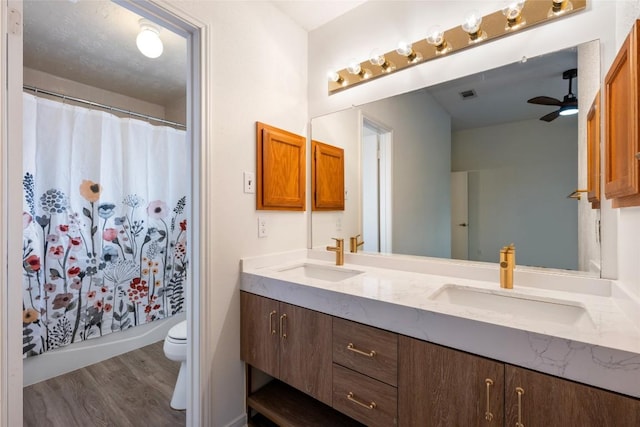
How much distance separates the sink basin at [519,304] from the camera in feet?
3.36

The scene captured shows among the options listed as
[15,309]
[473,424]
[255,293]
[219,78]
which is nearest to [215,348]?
[255,293]

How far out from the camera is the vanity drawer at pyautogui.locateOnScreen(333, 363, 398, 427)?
1.03m

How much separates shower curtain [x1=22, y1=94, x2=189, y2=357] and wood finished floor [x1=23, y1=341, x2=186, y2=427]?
271mm

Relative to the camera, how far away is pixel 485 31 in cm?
133

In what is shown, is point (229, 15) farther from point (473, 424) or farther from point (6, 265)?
point (473, 424)

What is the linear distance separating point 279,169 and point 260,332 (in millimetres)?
920

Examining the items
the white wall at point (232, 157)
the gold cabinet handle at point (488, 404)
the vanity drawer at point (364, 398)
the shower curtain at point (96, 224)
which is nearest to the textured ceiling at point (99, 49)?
the shower curtain at point (96, 224)

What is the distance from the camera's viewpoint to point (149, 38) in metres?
1.77

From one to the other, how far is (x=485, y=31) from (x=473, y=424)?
1.59 metres

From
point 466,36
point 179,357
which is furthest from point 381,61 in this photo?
point 179,357

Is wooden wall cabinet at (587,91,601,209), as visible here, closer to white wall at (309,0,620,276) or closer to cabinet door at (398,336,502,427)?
white wall at (309,0,620,276)

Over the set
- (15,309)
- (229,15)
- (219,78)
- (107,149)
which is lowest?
(15,309)

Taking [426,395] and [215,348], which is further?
[215,348]

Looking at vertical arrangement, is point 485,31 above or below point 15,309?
above
